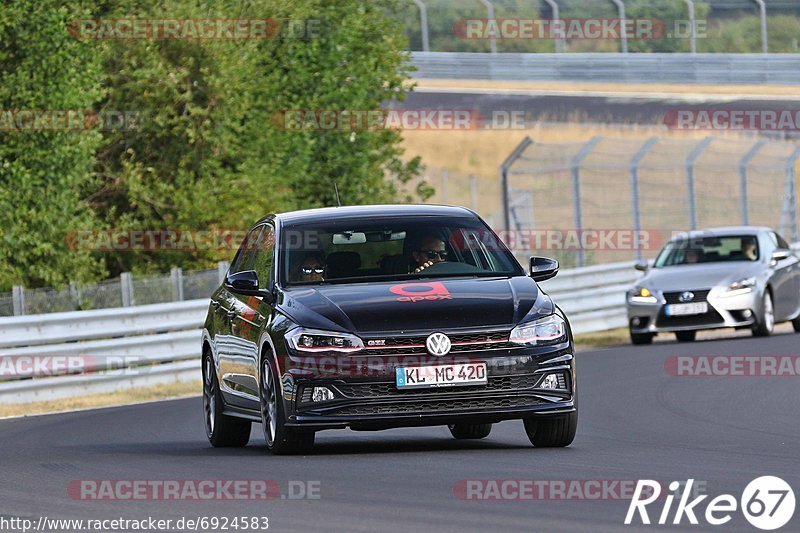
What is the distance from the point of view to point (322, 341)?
1074 centimetres

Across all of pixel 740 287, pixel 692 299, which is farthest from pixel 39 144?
pixel 740 287

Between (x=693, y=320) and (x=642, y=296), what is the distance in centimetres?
87

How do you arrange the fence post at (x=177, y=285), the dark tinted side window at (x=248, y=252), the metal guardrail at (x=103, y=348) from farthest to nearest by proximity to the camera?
the fence post at (x=177, y=285), the metal guardrail at (x=103, y=348), the dark tinted side window at (x=248, y=252)

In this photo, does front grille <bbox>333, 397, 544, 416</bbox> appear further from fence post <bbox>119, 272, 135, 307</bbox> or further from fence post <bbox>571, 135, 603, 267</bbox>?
fence post <bbox>571, 135, 603, 267</bbox>

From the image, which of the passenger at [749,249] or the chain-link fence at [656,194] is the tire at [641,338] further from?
the chain-link fence at [656,194]

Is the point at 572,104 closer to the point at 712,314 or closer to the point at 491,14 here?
the point at 491,14

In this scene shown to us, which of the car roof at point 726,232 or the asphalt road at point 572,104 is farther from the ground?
the car roof at point 726,232

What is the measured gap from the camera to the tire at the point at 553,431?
11.1 m

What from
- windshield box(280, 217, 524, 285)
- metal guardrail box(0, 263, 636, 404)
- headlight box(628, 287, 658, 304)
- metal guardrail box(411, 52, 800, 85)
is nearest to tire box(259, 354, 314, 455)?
windshield box(280, 217, 524, 285)

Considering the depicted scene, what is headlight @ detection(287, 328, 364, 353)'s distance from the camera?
10.6 m

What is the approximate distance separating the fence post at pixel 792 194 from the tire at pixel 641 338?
392 inches

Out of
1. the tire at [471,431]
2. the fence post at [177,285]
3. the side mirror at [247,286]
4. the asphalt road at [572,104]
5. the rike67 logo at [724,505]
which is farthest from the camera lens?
the asphalt road at [572,104]

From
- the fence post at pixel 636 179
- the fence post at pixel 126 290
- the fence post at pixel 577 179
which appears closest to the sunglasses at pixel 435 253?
the fence post at pixel 126 290

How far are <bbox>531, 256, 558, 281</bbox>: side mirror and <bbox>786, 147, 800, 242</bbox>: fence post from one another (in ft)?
72.8
